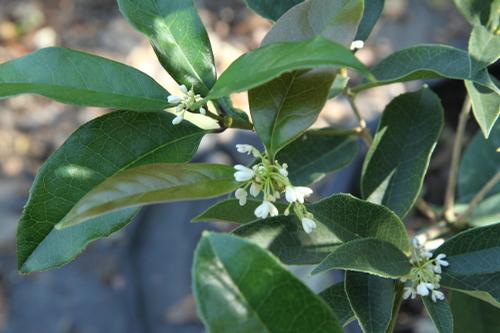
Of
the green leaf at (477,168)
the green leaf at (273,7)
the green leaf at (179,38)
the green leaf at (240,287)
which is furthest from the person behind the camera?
the green leaf at (477,168)

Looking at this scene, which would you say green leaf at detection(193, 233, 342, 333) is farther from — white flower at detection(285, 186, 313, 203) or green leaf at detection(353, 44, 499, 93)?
green leaf at detection(353, 44, 499, 93)

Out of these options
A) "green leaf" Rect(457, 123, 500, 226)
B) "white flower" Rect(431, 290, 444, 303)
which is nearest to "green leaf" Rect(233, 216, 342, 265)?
"white flower" Rect(431, 290, 444, 303)

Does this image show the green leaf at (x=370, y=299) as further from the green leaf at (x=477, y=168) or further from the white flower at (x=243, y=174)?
the green leaf at (x=477, y=168)

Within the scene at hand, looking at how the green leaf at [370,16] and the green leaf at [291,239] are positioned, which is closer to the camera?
the green leaf at [291,239]

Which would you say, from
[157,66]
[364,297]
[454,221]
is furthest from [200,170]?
[157,66]

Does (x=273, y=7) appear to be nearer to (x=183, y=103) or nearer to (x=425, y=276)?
(x=183, y=103)

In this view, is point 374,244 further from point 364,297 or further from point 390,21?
point 390,21

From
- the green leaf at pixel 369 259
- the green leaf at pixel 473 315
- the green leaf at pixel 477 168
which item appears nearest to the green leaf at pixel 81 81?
the green leaf at pixel 369 259
